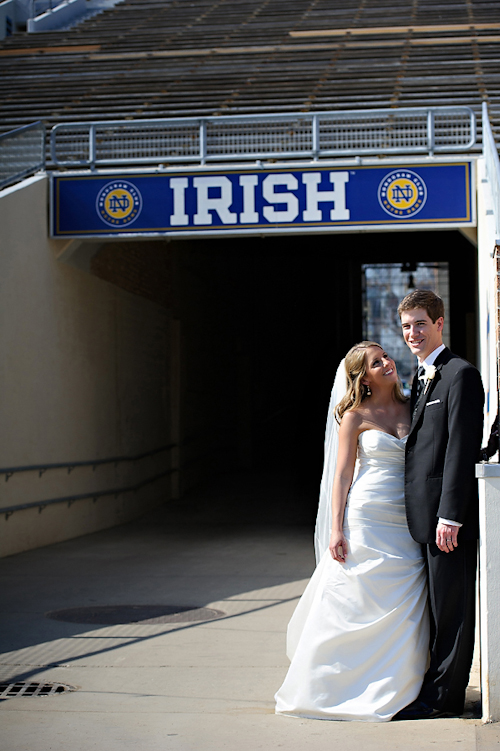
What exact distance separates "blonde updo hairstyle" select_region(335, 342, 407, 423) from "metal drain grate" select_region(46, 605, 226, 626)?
2.62 metres

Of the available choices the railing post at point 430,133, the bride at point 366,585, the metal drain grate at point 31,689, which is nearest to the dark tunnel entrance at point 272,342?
the railing post at point 430,133

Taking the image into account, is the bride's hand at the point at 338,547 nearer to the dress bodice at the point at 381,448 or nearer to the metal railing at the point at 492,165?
the dress bodice at the point at 381,448

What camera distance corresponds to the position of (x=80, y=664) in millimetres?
4777

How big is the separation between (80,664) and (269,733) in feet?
5.65

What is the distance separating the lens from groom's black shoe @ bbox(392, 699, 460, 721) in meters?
3.58

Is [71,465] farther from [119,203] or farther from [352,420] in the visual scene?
[352,420]

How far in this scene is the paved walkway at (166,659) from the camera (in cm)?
338

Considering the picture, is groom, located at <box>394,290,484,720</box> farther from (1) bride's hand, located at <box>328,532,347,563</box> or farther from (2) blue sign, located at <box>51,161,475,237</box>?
(2) blue sign, located at <box>51,161,475,237</box>

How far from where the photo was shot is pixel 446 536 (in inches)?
139

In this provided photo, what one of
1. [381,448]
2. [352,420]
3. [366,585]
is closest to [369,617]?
[366,585]

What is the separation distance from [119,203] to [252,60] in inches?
313

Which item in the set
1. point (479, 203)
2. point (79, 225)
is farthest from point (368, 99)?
point (79, 225)

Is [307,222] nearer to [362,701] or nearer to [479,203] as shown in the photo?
[479,203]

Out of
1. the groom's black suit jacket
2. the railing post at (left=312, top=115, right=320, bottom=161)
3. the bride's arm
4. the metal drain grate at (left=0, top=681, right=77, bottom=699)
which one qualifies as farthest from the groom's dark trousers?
the railing post at (left=312, top=115, right=320, bottom=161)
